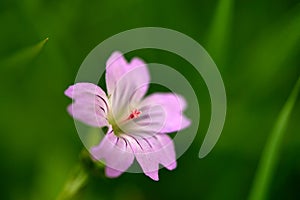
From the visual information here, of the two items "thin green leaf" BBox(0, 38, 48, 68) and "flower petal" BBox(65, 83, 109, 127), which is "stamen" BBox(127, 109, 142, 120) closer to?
"flower petal" BBox(65, 83, 109, 127)

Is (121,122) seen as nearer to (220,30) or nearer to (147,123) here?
(147,123)

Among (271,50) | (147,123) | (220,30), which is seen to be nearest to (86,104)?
(147,123)

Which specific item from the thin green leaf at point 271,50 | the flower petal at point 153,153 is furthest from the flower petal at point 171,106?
the thin green leaf at point 271,50

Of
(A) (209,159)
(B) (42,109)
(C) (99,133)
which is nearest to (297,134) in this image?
(A) (209,159)

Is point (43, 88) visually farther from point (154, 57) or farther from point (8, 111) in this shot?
point (154, 57)

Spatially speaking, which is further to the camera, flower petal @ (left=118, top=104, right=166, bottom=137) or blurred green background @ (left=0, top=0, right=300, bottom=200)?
blurred green background @ (left=0, top=0, right=300, bottom=200)

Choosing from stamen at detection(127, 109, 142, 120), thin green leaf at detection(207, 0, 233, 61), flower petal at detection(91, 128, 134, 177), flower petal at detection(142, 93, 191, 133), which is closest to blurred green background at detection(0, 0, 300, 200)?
thin green leaf at detection(207, 0, 233, 61)

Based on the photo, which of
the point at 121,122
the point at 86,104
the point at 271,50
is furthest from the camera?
the point at 271,50
